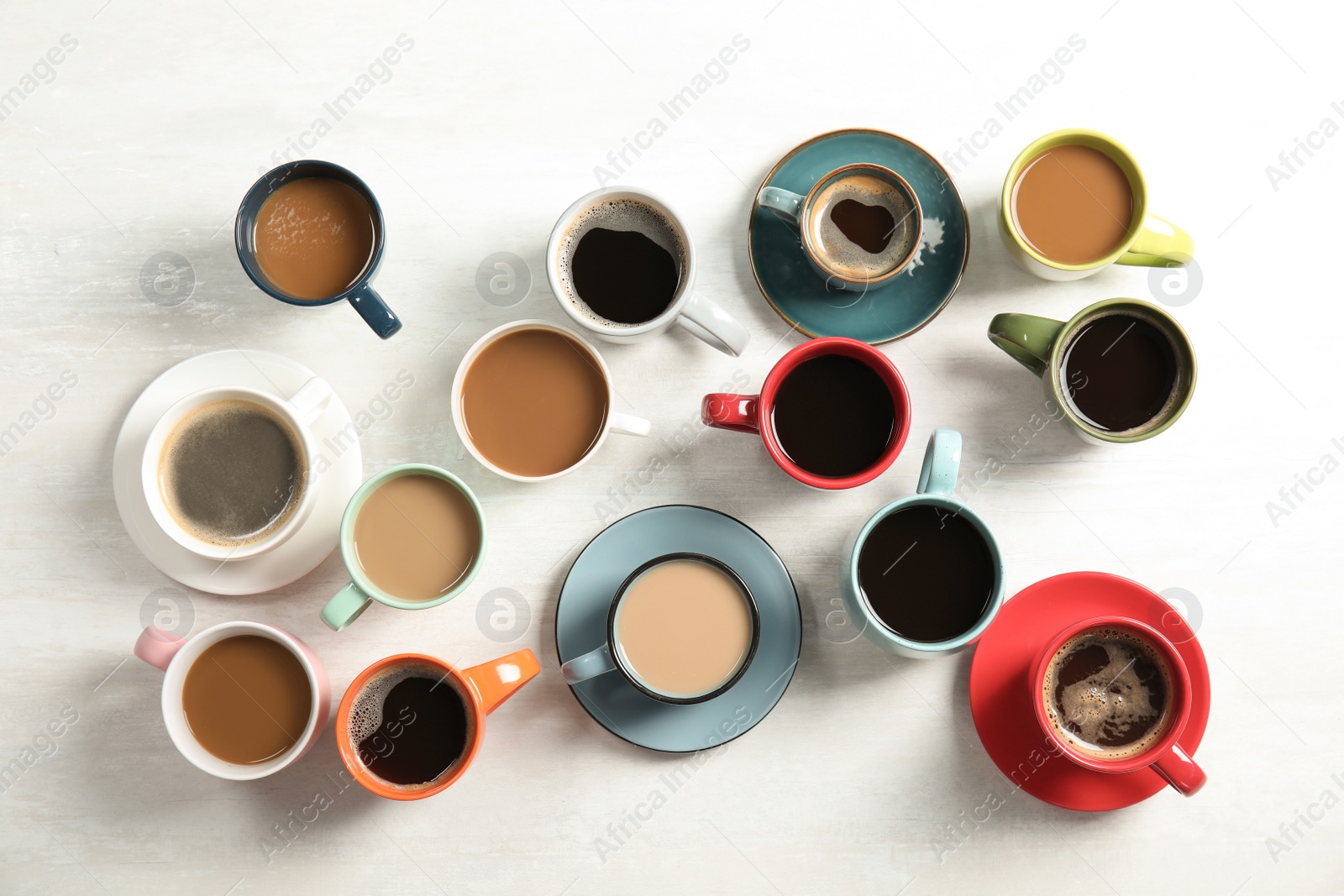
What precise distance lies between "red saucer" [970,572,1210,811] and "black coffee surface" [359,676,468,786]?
0.96 metres

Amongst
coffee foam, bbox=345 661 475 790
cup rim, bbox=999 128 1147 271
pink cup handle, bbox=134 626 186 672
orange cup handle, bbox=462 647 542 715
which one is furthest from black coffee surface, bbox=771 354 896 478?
pink cup handle, bbox=134 626 186 672

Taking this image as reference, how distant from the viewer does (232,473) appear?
5.01ft

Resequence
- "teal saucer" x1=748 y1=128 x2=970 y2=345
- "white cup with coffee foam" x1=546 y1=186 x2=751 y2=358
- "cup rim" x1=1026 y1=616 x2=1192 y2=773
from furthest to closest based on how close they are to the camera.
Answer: "teal saucer" x1=748 y1=128 x2=970 y2=345, "white cup with coffee foam" x1=546 y1=186 x2=751 y2=358, "cup rim" x1=1026 y1=616 x2=1192 y2=773

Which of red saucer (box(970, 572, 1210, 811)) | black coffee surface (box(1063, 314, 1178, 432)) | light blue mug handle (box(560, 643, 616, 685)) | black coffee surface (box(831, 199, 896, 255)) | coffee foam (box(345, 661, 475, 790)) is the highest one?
black coffee surface (box(1063, 314, 1178, 432))

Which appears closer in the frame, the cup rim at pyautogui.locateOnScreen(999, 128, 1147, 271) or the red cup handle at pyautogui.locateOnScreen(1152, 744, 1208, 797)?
Answer: the red cup handle at pyautogui.locateOnScreen(1152, 744, 1208, 797)

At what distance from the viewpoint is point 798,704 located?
62.9 inches

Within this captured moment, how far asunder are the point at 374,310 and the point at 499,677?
0.68m

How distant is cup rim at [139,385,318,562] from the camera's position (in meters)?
1.43

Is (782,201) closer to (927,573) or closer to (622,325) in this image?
(622,325)

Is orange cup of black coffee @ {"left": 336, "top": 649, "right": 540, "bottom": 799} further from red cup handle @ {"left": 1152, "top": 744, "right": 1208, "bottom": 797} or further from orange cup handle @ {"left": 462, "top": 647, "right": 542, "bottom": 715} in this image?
red cup handle @ {"left": 1152, "top": 744, "right": 1208, "bottom": 797}

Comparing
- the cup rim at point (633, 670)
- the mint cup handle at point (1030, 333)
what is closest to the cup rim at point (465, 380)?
the cup rim at point (633, 670)

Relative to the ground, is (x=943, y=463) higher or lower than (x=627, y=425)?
higher

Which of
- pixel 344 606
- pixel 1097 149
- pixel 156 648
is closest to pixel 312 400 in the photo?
pixel 344 606

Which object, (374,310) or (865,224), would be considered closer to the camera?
(374,310)
